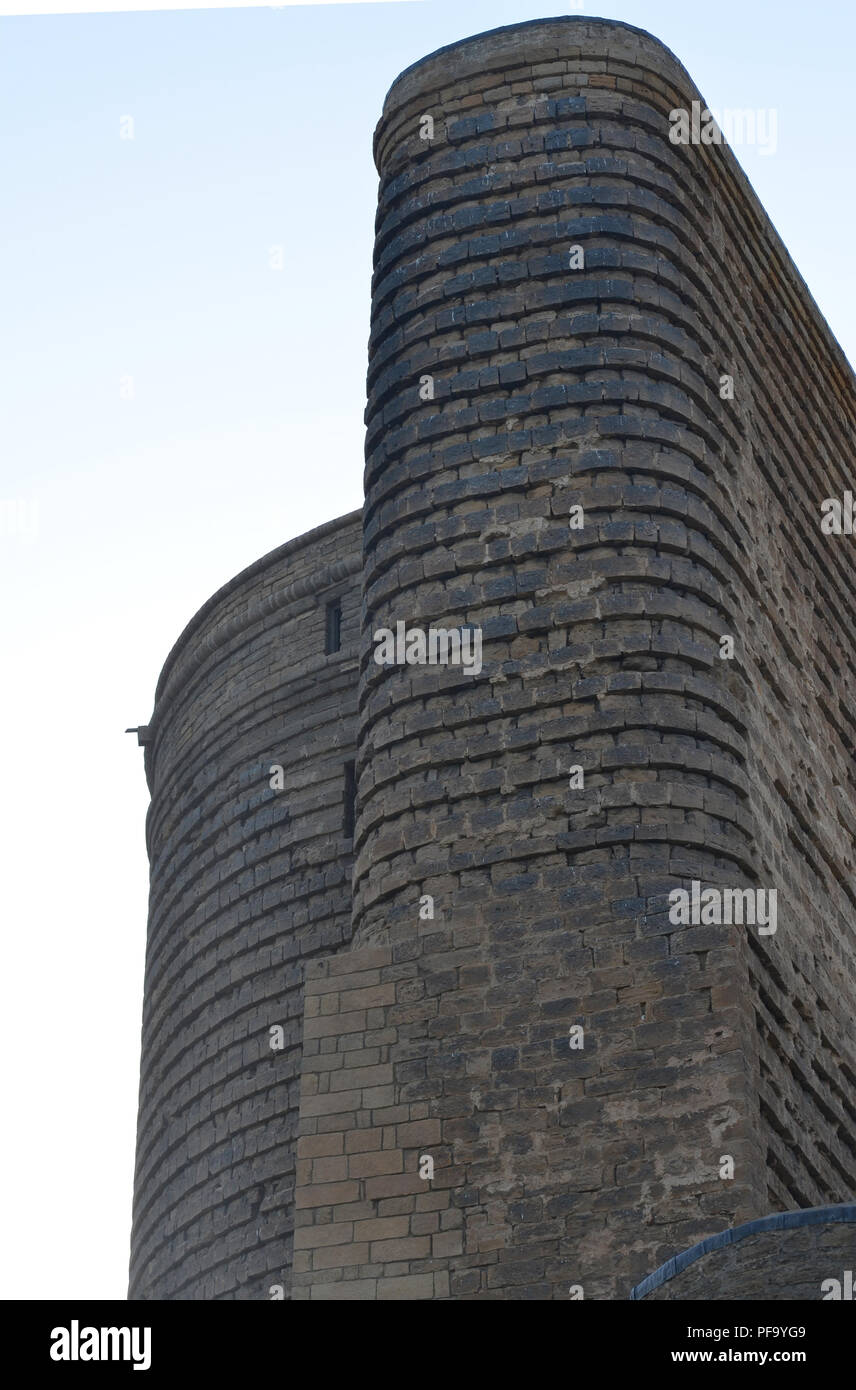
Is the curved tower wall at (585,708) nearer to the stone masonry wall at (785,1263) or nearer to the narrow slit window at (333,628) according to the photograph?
the stone masonry wall at (785,1263)

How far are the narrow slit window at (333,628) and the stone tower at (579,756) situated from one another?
330cm

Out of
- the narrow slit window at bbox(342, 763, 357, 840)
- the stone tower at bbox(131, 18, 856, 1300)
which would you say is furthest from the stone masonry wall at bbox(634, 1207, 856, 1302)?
the narrow slit window at bbox(342, 763, 357, 840)

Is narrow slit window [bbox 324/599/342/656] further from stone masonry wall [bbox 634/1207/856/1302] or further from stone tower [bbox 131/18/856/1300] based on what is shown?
stone masonry wall [bbox 634/1207/856/1302]

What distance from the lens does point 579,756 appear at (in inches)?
445

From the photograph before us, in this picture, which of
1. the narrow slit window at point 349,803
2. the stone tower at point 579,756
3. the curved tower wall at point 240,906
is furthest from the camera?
the narrow slit window at point 349,803

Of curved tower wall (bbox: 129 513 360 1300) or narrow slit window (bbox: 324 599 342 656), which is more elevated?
narrow slit window (bbox: 324 599 342 656)

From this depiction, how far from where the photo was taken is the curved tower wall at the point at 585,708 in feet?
34.1

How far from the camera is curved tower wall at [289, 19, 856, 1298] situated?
10.4 meters

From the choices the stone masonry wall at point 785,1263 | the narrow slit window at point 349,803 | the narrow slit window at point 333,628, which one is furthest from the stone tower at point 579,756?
the narrow slit window at point 333,628

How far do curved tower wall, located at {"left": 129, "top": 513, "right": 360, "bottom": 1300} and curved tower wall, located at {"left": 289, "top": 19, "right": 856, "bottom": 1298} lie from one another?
418cm

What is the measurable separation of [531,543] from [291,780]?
18.2 ft

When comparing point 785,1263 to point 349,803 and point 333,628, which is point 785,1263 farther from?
point 333,628
